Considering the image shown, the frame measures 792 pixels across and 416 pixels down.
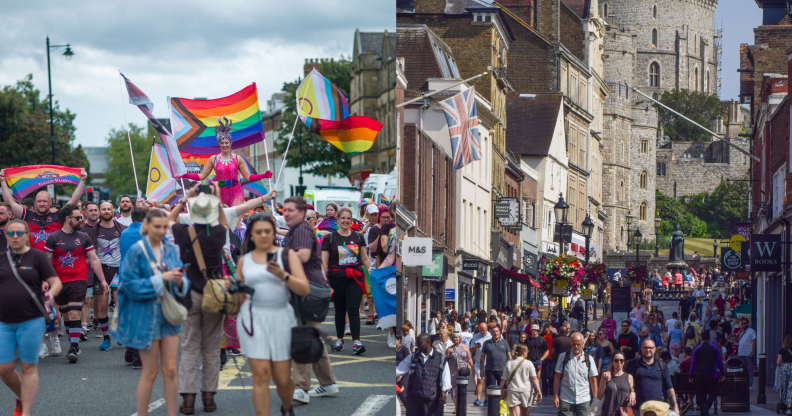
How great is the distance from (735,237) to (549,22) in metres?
4.20

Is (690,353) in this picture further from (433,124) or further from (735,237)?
(433,124)

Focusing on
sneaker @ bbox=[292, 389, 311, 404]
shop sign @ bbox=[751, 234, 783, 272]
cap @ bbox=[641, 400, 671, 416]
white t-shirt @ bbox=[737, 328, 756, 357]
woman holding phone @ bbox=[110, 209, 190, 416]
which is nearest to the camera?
woman holding phone @ bbox=[110, 209, 190, 416]

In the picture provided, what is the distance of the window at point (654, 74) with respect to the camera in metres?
157

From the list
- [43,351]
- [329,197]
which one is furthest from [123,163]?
[43,351]

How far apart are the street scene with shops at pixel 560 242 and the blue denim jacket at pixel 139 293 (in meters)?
2.54

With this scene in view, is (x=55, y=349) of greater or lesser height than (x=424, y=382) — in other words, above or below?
above

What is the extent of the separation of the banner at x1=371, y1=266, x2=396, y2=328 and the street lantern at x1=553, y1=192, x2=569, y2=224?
3119mm

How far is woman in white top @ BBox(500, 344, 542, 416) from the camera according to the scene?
13.2 metres

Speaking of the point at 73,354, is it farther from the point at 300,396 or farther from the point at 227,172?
the point at 300,396

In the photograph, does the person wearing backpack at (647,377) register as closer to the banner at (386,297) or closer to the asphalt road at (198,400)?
the asphalt road at (198,400)

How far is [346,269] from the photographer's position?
1148 cm

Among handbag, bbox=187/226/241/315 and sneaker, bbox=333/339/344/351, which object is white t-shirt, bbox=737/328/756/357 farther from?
handbag, bbox=187/226/241/315

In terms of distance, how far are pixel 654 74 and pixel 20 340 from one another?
157 metres

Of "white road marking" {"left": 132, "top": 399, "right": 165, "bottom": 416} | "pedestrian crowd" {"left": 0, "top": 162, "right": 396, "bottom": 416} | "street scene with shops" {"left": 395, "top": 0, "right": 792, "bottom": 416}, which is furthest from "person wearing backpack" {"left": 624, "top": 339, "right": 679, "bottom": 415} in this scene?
"white road marking" {"left": 132, "top": 399, "right": 165, "bottom": 416}
